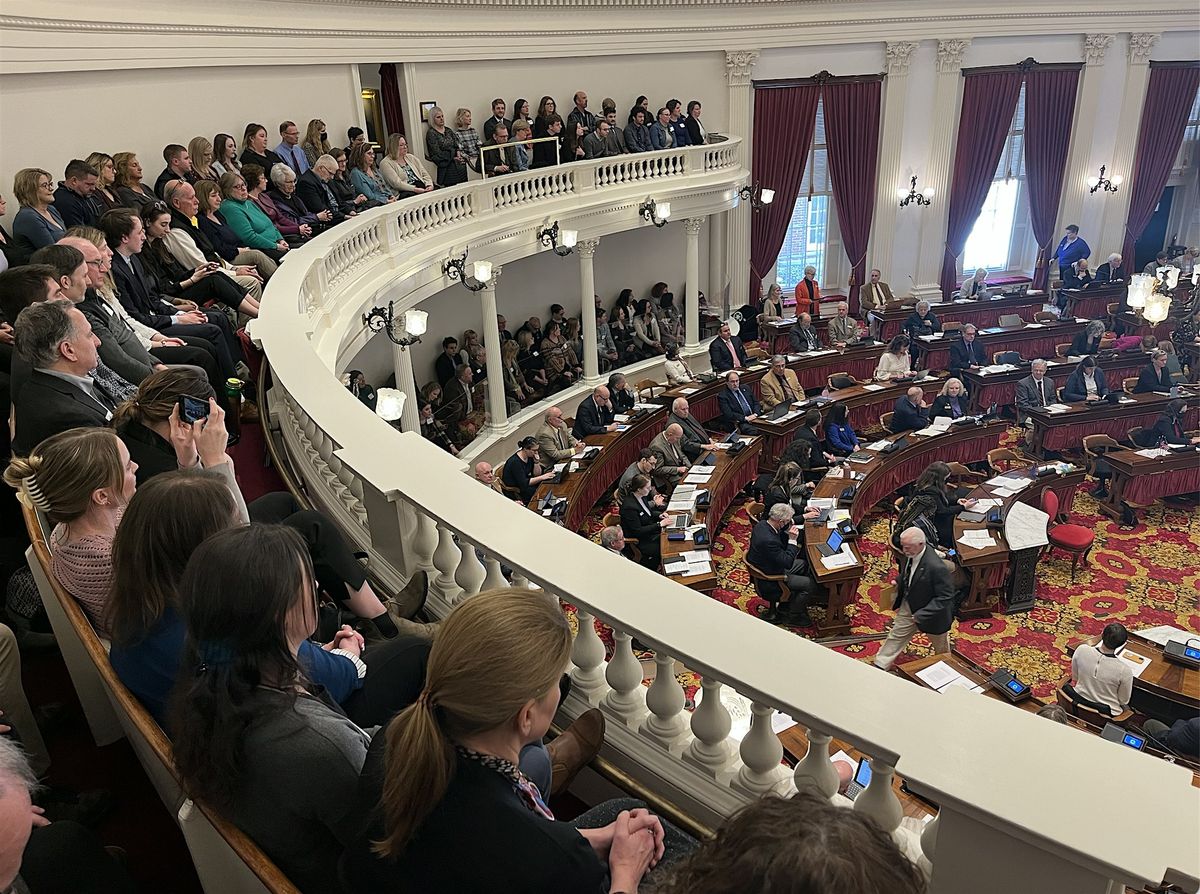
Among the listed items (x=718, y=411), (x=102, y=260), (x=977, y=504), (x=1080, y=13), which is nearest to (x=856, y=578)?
(x=977, y=504)

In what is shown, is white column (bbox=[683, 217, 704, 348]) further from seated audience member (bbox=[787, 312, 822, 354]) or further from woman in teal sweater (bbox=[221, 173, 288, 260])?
woman in teal sweater (bbox=[221, 173, 288, 260])

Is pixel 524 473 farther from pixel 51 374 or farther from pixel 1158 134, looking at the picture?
pixel 1158 134

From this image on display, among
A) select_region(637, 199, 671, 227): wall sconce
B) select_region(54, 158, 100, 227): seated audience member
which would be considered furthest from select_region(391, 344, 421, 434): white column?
select_region(637, 199, 671, 227): wall sconce

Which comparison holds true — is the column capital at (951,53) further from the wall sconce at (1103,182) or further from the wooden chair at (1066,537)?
the wooden chair at (1066,537)

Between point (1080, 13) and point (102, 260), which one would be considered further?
point (1080, 13)

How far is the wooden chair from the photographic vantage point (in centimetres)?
→ 905

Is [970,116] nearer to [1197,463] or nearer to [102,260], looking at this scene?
[1197,463]

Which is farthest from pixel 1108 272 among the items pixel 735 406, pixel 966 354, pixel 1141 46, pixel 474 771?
pixel 474 771

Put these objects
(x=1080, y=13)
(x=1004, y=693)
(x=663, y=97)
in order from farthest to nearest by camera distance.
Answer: (x=1080, y=13) → (x=663, y=97) → (x=1004, y=693)

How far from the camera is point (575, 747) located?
2195mm

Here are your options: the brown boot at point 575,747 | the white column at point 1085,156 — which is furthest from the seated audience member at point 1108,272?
the brown boot at point 575,747

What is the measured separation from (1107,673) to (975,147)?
15.2 m

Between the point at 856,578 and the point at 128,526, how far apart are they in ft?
23.2

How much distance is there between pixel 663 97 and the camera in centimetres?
1627
